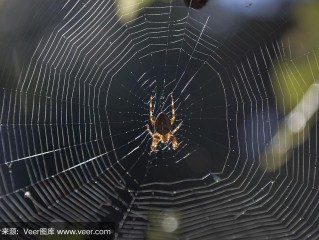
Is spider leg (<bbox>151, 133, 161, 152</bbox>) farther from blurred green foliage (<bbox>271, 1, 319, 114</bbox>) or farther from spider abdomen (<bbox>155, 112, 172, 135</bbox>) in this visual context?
blurred green foliage (<bbox>271, 1, 319, 114</bbox>)

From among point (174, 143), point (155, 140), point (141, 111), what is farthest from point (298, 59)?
point (141, 111)

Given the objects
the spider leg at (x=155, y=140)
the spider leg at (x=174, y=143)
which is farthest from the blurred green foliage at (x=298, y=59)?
the spider leg at (x=155, y=140)

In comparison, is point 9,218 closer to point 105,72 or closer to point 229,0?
point 105,72

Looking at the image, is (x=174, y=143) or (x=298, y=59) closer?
(x=298, y=59)

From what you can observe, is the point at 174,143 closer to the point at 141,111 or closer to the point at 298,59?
the point at 141,111

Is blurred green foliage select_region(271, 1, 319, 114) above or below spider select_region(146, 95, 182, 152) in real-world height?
above

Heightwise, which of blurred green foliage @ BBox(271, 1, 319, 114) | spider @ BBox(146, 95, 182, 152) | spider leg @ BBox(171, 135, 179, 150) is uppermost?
blurred green foliage @ BBox(271, 1, 319, 114)

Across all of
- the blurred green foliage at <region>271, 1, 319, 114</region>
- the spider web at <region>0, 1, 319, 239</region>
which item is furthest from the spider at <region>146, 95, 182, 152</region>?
the blurred green foliage at <region>271, 1, 319, 114</region>
